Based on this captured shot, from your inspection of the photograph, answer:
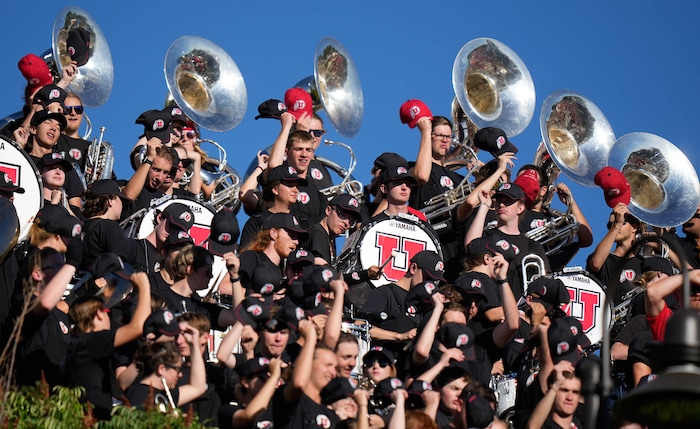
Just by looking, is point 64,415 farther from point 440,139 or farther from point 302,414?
point 440,139

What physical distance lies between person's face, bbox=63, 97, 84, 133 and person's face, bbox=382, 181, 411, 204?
304 centimetres

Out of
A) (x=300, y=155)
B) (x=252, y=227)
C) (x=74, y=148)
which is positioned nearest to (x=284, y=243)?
(x=252, y=227)

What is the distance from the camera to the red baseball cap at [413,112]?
1486cm

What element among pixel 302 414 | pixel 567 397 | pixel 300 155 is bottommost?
pixel 302 414

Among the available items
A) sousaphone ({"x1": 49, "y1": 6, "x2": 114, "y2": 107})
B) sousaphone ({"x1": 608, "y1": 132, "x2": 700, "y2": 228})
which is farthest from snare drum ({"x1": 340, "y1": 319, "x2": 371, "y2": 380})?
sousaphone ({"x1": 49, "y1": 6, "x2": 114, "y2": 107})

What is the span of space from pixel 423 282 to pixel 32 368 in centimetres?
330

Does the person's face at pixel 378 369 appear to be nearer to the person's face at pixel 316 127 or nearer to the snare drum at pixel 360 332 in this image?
the snare drum at pixel 360 332

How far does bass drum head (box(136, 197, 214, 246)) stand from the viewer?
13.2 m

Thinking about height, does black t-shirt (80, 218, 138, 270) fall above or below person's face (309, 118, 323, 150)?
below

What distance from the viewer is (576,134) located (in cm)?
1652

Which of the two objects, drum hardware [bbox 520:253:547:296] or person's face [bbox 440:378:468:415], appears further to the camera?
drum hardware [bbox 520:253:547:296]

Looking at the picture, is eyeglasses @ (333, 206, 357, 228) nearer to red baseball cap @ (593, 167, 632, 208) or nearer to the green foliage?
red baseball cap @ (593, 167, 632, 208)

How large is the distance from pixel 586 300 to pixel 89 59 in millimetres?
5734

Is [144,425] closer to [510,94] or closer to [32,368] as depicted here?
[32,368]
